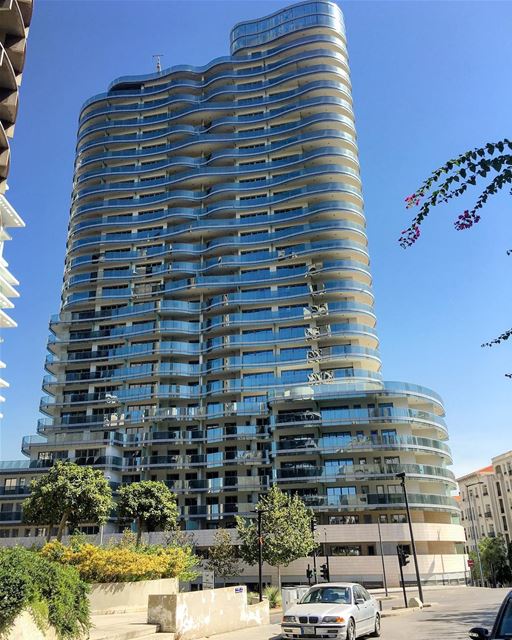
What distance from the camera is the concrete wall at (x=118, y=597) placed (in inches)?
937

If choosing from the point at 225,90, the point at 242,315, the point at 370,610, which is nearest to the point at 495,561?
the point at 242,315

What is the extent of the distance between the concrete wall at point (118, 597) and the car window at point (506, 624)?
18.6m

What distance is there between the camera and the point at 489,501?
94.9 metres

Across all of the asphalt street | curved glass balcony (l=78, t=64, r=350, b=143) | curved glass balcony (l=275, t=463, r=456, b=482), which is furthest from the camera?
curved glass balcony (l=78, t=64, r=350, b=143)

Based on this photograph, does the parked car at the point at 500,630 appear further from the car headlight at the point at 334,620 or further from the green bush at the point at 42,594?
the green bush at the point at 42,594

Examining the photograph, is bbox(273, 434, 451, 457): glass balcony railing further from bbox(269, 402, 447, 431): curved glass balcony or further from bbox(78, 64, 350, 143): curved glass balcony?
bbox(78, 64, 350, 143): curved glass balcony

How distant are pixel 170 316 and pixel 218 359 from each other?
9.63 metres

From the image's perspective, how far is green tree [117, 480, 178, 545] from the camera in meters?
47.0

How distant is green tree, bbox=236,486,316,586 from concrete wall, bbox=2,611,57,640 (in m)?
32.1

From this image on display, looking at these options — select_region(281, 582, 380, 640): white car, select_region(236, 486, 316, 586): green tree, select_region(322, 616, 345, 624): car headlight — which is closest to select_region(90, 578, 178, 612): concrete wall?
select_region(281, 582, 380, 640): white car

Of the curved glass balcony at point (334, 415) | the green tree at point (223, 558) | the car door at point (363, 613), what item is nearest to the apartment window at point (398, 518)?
the curved glass balcony at point (334, 415)

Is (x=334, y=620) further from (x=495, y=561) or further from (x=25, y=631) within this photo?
(x=495, y=561)

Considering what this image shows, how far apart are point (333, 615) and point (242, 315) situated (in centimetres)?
5465

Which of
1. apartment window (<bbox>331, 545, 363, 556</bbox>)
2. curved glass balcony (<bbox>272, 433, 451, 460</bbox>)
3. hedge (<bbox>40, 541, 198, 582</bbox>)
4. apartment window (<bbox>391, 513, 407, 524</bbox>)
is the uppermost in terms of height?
curved glass balcony (<bbox>272, 433, 451, 460</bbox>)
